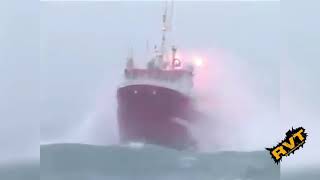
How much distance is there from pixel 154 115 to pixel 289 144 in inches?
23.0

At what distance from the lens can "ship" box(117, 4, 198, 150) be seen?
7.62ft

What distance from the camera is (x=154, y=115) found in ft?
7.69

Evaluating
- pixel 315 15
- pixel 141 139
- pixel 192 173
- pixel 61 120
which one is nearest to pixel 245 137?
pixel 192 173

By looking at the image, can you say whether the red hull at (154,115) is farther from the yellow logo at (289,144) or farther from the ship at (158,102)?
the yellow logo at (289,144)

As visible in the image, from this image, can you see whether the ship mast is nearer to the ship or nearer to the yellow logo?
the ship

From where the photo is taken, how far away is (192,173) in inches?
91.3

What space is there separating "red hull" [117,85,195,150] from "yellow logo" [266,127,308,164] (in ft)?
1.15

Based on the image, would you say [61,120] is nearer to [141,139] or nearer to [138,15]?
[141,139]

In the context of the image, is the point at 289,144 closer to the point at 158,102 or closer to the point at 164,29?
the point at 158,102

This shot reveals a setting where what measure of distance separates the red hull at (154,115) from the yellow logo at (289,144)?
13.8 inches

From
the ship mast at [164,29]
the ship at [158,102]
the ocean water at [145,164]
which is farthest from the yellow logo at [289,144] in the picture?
the ship mast at [164,29]

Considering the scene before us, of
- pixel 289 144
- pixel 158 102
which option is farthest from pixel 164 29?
pixel 289 144

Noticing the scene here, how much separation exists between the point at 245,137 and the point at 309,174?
313mm

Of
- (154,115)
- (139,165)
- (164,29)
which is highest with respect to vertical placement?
(164,29)
